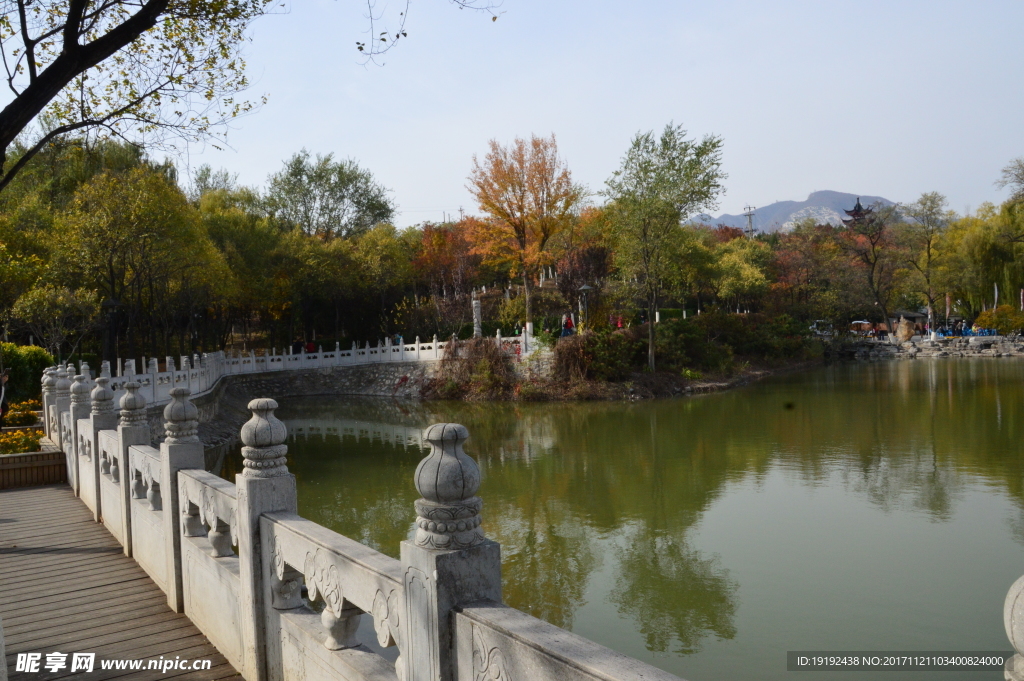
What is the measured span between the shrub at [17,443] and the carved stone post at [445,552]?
9.33 m

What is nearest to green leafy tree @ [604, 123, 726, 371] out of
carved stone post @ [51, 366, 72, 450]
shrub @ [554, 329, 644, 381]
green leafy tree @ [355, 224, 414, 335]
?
shrub @ [554, 329, 644, 381]

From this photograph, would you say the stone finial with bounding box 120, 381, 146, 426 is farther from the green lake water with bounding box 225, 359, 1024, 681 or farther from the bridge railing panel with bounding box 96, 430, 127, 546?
the green lake water with bounding box 225, 359, 1024, 681

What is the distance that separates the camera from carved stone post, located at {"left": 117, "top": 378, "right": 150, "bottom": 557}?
19.3 feet

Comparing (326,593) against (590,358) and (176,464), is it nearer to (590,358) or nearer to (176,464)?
(176,464)

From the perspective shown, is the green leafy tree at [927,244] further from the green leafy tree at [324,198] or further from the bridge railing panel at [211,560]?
the bridge railing panel at [211,560]

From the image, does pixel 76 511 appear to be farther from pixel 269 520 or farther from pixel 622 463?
pixel 622 463

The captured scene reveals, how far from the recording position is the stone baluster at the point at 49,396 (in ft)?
37.0

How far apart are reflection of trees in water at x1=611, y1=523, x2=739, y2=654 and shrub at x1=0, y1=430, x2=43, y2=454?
752 cm

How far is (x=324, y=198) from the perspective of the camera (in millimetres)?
41062

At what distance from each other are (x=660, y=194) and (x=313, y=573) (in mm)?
25761

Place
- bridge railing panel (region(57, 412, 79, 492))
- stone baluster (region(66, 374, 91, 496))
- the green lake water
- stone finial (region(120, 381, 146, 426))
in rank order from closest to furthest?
stone finial (region(120, 381, 146, 426)), the green lake water, stone baluster (region(66, 374, 91, 496)), bridge railing panel (region(57, 412, 79, 492))

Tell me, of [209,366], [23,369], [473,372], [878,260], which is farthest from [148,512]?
[878,260]

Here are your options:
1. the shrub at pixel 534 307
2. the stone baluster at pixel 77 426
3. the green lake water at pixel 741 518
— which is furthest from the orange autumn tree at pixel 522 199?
the stone baluster at pixel 77 426

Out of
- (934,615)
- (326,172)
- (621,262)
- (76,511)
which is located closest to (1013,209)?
(621,262)
